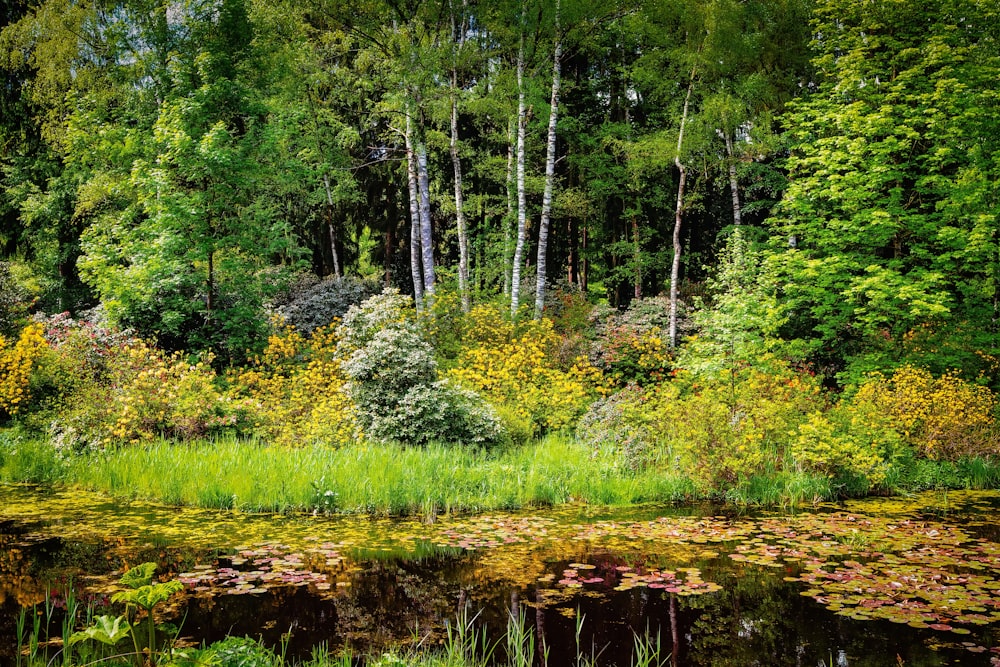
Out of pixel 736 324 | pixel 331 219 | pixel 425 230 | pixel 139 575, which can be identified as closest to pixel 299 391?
pixel 425 230

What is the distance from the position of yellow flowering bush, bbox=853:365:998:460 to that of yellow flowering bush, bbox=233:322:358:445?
862cm

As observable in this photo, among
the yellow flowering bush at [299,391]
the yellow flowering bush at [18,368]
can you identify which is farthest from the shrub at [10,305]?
the yellow flowering bush at [299,391]

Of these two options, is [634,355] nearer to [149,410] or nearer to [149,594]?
[149,410]

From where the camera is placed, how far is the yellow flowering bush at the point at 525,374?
464 inches

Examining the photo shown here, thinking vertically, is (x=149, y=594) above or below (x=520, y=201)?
below

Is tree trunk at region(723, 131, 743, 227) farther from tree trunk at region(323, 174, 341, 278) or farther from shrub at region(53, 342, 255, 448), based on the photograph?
shrub at region(53, 342, 255, 448)

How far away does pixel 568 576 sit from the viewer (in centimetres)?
533

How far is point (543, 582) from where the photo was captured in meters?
5.21

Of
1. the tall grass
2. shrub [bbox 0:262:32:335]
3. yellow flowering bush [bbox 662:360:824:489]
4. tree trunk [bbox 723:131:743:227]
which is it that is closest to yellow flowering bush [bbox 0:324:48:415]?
shrub [bbox 0:262:32:335]

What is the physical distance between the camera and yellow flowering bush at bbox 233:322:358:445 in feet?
34.1

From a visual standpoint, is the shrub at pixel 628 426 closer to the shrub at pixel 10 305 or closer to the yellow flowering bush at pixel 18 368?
the yellow flowering bush at pixel 18 368

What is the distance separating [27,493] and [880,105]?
17.1 meters

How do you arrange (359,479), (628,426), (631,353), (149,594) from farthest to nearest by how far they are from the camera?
(631,353) → (628,426) → (359,479) → (149,594)

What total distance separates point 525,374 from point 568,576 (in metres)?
7.57
